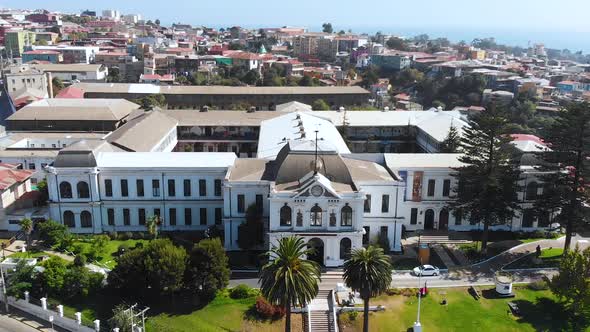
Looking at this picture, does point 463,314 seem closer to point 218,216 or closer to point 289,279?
point 289,279

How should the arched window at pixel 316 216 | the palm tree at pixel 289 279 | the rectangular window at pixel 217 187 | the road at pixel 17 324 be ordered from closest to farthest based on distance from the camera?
the palm tree at pixel 289 279, the road at pixel 17 324, the arched window at pixel 316 216, the rectangular window at pixel 217 187

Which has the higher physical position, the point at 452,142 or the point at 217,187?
the point at 452,142

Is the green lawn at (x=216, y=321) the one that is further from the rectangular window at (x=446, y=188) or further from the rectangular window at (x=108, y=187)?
the rectangular window at (x=446, y=188)

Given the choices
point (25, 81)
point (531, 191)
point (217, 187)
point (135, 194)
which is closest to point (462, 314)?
point (531, 191)

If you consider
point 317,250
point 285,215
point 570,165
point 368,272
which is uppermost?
point 570,165

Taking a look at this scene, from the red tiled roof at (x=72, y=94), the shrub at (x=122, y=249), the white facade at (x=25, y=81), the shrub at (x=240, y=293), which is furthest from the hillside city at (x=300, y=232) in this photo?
the white facade at (x=25, y=81)

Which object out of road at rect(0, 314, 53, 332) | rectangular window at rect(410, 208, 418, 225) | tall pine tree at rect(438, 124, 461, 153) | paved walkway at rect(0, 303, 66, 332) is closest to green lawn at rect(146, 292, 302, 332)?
paved walkway at rect(0, 303, 66, 332)

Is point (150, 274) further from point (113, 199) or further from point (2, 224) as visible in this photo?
point (2, 224)

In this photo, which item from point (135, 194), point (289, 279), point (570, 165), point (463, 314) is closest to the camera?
point (289, 279)
